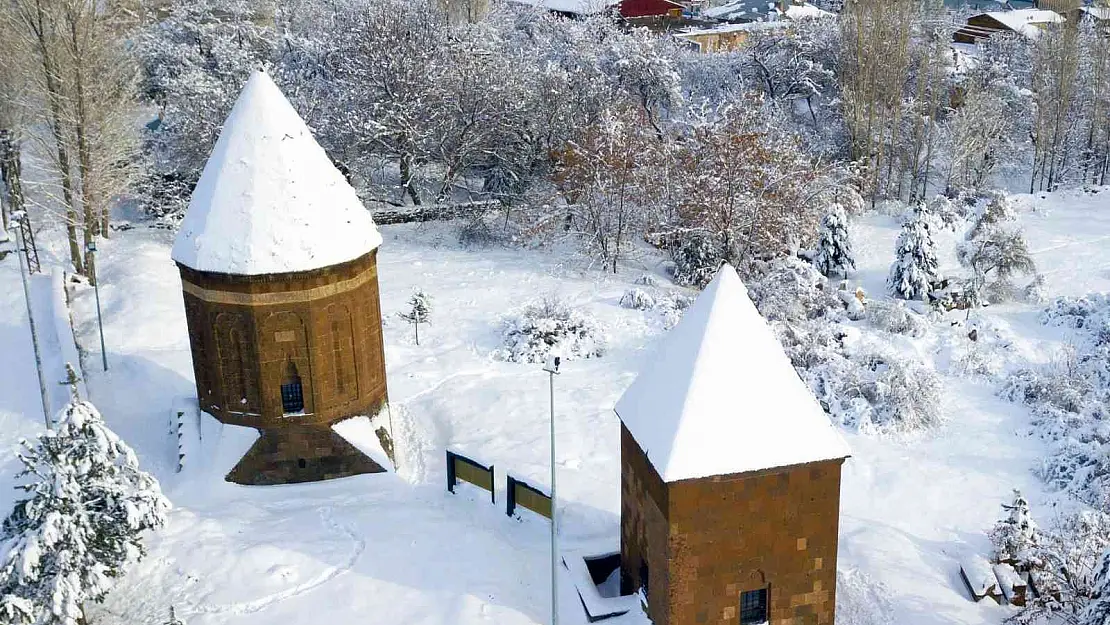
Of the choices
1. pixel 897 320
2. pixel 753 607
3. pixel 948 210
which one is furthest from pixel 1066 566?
pixel 948 210

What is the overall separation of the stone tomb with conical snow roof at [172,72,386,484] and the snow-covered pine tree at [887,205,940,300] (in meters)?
16.7

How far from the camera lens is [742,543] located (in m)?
13.2

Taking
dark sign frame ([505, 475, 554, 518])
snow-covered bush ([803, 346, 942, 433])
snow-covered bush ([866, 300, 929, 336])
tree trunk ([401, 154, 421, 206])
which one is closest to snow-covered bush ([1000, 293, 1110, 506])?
snow-covered bush ([803, 346, 942, 433])

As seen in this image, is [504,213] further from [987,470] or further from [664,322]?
[987,470]

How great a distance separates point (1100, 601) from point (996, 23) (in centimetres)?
4952

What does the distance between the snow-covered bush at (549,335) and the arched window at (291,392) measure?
700cm

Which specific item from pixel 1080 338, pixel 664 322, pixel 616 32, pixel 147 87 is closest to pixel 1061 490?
pixel 1080 338

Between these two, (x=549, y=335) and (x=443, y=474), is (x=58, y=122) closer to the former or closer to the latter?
(x=549, y=335)

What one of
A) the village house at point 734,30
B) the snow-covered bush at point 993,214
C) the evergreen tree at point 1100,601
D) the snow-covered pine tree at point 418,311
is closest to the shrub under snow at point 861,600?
the evergreen tree at point 1100,601

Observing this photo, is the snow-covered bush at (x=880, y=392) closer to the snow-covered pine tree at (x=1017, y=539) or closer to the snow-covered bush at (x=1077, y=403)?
the snow-covered bush at (x=1077, y=403)

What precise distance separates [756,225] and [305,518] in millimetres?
18333

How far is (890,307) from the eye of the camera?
27078 mm

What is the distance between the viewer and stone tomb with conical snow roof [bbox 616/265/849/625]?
12.8m

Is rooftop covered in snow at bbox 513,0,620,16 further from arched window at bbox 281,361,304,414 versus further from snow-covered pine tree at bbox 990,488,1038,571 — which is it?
snow-covered pine tree at bbox 990,488,1038,571
